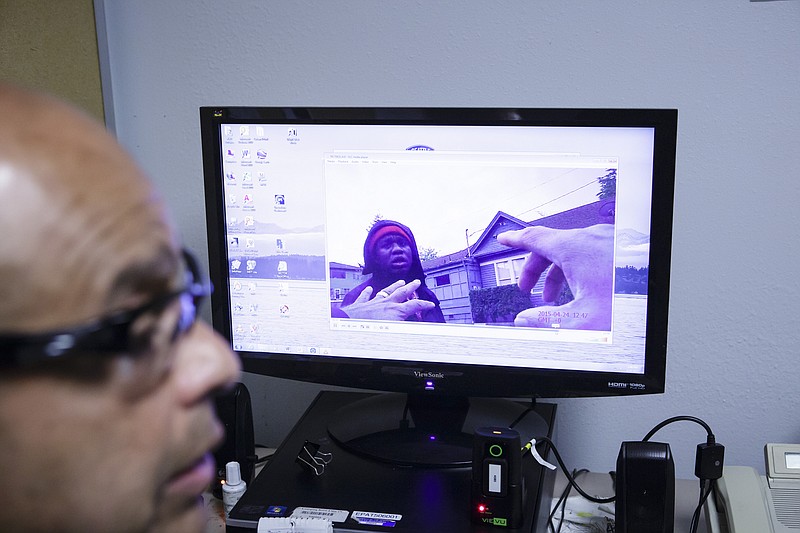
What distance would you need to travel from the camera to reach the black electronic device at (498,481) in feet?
3.04

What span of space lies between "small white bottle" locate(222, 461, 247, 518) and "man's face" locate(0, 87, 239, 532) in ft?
2.26

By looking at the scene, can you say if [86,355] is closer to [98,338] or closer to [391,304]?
[98,338]

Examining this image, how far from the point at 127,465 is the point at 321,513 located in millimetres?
617

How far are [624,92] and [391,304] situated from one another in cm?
49

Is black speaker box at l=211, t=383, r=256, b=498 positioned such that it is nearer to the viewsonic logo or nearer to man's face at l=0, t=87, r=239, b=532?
the viewsonic logo

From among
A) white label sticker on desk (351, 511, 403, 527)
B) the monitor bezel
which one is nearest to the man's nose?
white label sticker on desk (351, 511, 403, 527)

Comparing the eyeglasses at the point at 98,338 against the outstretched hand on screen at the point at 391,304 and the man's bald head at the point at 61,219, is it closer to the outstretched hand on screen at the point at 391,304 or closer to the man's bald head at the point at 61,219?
the man's bald head at the point at 61,219

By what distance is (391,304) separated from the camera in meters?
1.10

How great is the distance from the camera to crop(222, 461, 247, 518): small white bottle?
1.07m

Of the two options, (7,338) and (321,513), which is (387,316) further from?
(7,338)

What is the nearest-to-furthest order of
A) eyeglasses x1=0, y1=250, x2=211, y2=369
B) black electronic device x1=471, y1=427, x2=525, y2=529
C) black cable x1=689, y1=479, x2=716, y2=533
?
eyeglasses x1=0, y1=250, x2=211, y2=369 → black electronic device x1=471, y1=427, x2=525, y2=529 → black cable x1=689, y1=479, x2=716, y2=533

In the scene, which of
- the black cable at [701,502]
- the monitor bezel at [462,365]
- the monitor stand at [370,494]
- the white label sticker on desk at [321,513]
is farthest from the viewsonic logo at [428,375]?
the black cable at [701,502]

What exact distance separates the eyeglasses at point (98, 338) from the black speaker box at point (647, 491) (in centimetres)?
71

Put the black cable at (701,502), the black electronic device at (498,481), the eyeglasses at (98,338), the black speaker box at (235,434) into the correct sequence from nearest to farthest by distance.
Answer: the eyeglasses at (98,338) < the black electronic device at (498,481) < the black cable at (701,502) < the black speaker box at (235,434)
